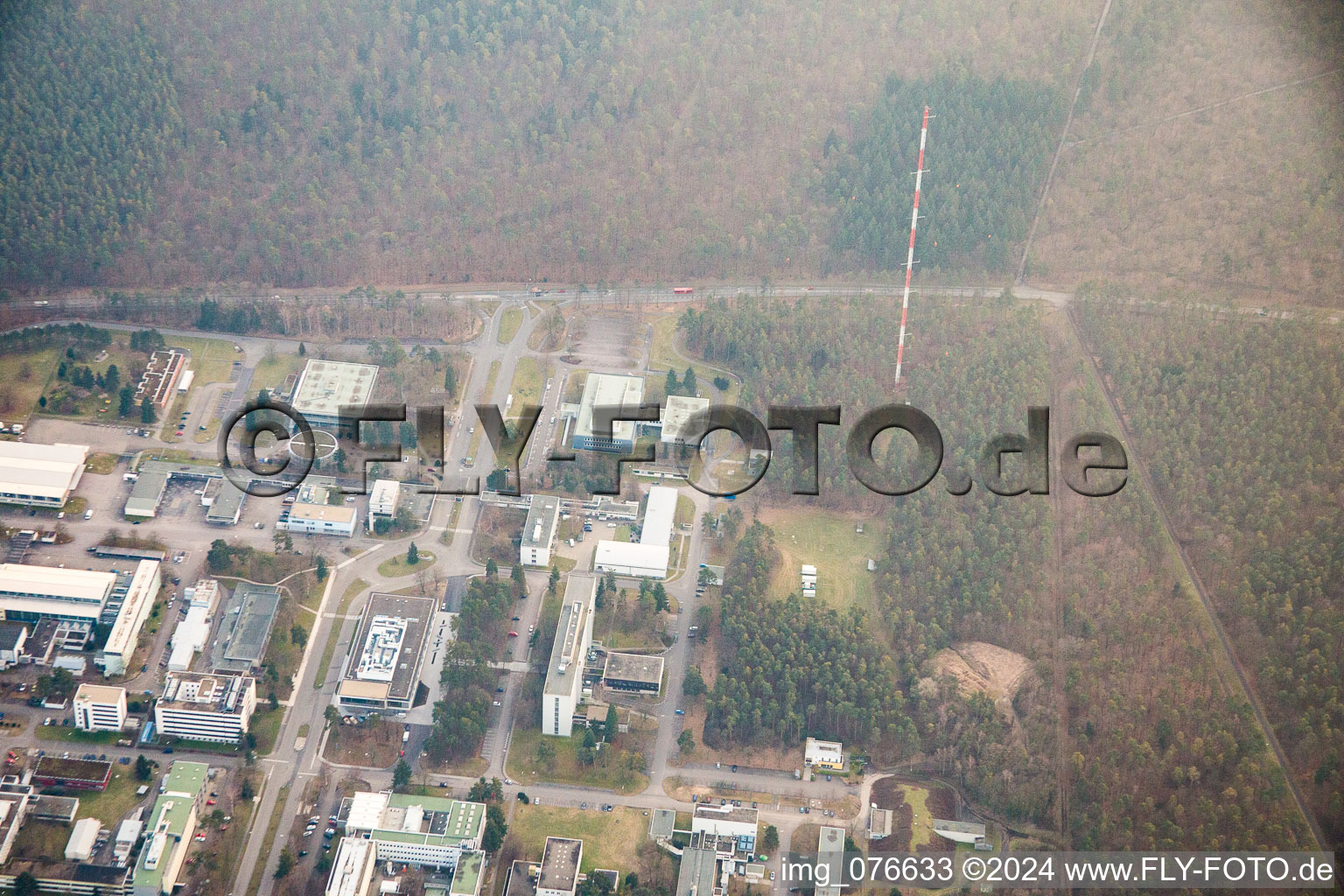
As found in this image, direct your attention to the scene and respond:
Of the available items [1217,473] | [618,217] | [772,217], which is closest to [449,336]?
[618,217]

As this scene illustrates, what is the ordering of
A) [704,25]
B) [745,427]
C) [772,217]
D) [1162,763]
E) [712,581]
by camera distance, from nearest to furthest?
[1162,763] → [712,581] → [745,427] → [772,217] → [704,25]

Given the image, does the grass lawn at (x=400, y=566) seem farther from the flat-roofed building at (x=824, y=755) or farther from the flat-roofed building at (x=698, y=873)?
the flat-roofed building at (x=824, y=755)

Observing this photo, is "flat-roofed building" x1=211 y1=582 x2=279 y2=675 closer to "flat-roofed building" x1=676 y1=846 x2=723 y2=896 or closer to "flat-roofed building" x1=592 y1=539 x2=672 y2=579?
"flat-roofed building" x1=592 y1=539 x2=672 y2=579

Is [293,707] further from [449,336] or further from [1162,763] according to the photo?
[1162,763]

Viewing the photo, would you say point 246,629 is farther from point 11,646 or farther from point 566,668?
point 566,668

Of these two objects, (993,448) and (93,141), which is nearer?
(993,448)

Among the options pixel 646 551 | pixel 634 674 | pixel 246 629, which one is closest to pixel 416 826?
pixel 634 674

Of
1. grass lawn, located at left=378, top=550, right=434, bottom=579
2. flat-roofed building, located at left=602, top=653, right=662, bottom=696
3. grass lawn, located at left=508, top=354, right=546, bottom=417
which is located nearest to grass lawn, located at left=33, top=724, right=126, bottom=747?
grass lawn, located at left=378, top=550, right=434, bottom=579
